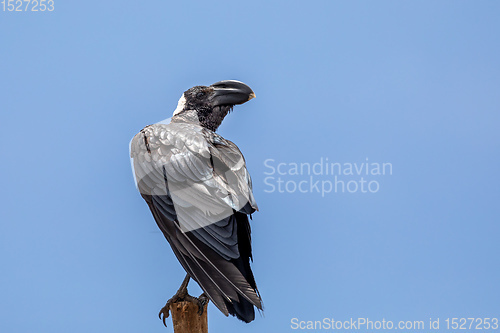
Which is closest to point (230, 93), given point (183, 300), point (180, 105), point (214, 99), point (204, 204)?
point (214, 99)

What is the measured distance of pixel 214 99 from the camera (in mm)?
5891

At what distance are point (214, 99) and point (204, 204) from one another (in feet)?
6.37

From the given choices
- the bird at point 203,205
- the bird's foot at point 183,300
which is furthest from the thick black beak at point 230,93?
the bird's foot at point 183,300

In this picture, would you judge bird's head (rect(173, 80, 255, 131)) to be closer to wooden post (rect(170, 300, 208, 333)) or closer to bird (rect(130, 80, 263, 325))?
bird (rect(130, 80, 263, 325))

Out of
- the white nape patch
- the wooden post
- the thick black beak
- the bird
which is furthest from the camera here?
the white nape patch

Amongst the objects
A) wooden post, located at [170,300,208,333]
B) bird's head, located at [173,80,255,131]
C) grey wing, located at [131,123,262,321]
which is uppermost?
bird's head, located at [173,80,255,131]

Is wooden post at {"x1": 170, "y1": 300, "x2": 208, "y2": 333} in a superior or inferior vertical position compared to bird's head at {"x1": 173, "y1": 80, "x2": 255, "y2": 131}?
inferior

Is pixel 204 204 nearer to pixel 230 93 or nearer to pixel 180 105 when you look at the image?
pixel 230 93

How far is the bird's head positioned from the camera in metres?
5.71

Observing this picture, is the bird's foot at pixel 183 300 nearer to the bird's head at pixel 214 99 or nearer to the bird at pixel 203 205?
the bird at pixel 203 205

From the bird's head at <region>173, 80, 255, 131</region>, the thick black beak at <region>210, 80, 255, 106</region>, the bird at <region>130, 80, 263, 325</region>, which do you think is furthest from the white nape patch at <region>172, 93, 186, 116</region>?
the bird at <region>130, 80, 263, 325</region>

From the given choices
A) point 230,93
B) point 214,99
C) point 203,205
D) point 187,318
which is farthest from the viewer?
point 214,99

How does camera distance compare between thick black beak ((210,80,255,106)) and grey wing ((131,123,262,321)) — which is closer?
grey wing ((131,123,262,321))

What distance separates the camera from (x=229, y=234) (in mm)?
4191
